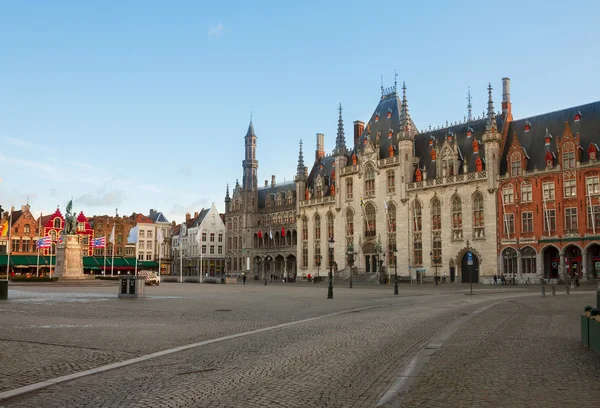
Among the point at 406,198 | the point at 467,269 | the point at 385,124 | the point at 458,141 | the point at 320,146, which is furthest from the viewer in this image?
the point at 320,146

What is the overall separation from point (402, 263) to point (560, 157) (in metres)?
23.2

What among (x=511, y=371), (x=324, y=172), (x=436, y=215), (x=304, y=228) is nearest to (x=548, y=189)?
(x=436, y=215)

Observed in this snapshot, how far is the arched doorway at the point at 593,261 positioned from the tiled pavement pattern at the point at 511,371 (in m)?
43.2

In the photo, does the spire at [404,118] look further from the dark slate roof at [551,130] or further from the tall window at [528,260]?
the tall window at [528,260]

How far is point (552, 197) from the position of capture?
58.0 m

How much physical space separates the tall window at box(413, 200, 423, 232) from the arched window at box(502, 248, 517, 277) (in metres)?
11.8

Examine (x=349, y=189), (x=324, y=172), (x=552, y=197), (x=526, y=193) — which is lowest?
(x=552, y=197)

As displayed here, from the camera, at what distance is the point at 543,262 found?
5838 centimetres

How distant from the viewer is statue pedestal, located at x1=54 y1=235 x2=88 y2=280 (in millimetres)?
54000

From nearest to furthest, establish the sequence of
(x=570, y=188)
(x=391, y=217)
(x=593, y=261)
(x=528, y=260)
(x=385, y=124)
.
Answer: (x=593, y=261) → (x=570, y=188) → (x=528, y=260) → (x=391, y=217) → (x=385, y=124)

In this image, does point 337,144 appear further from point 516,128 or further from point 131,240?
point 131,240

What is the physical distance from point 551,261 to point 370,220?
24.8 meters

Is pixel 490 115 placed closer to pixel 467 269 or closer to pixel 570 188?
pixel 570 188

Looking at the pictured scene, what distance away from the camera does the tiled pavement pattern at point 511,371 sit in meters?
7.66
